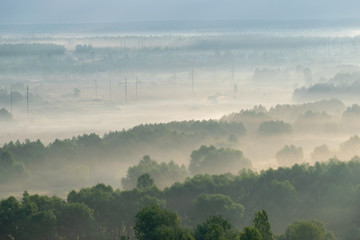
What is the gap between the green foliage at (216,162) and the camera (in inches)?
5207

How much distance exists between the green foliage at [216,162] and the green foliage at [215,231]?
196ft

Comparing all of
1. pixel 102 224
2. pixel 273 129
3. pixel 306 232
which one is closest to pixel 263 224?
pixel 306 232

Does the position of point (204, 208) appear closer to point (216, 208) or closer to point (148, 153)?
point (216, 208)

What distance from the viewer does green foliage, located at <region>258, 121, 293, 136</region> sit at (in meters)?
176

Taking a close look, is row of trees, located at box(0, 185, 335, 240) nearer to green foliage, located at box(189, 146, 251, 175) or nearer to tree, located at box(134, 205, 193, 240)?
tree, located at box(134, 205, 193, 240)

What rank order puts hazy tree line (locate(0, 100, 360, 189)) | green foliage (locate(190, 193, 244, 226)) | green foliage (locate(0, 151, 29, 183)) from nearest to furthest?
green foliage (locate(190, 193, 244, 226)) → green foliage (locate(0, 151, 29, 183)) → hazy tree line (locate(0, 100, 360, 189))

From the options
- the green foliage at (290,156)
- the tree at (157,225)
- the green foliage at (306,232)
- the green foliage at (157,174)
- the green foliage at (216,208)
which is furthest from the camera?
the green foliage at (290,156)

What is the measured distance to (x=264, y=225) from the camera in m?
69.2

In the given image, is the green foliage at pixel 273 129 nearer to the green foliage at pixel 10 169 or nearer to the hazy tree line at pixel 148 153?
the hazy tree line at pixel 148 153

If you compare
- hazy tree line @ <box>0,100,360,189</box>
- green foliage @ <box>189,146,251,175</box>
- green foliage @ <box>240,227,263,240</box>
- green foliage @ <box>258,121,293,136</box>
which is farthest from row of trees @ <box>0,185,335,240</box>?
green foliage @ <box>258,121,293,136</box>

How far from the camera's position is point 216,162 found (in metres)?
132

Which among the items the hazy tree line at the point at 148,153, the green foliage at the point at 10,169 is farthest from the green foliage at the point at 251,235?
the green foliage at the point at 10,169

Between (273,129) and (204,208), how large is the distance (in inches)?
3413

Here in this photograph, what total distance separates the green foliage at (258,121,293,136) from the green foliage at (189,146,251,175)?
41.5 m
